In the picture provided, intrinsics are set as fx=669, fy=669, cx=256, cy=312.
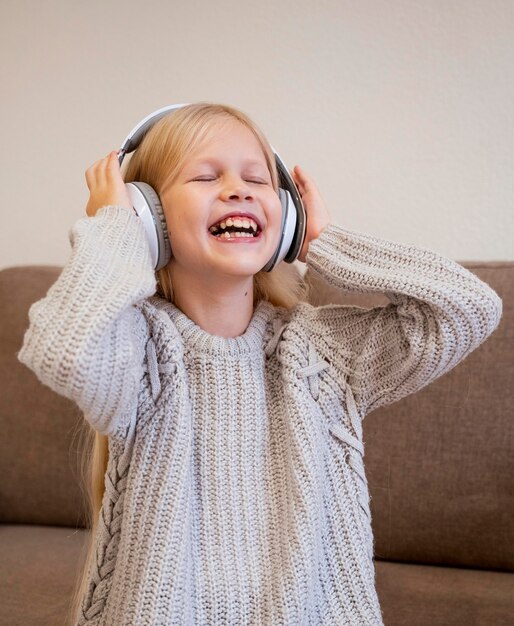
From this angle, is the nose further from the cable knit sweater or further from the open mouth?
the cable knit sweater

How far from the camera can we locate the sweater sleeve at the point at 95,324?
77cm

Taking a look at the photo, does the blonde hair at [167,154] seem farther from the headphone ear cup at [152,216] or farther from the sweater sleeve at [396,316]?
the sweater sleeve at [396,316]

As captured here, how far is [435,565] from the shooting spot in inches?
50.8

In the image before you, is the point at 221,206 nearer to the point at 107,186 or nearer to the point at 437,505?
the point at 107,186

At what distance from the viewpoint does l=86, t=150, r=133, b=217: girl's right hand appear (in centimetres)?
94

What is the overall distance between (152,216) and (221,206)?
3.9 inches

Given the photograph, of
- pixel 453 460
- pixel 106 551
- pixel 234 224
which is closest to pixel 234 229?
pixel 234 224

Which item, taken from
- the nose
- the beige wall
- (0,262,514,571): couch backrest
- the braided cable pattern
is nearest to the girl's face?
the nose

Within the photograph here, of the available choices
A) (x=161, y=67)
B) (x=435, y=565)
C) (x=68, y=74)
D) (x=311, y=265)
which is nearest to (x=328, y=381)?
(x=311, y=265)

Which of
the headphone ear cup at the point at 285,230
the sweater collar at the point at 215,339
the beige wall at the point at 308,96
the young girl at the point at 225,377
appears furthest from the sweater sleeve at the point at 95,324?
the beige wall at the point at 308,96

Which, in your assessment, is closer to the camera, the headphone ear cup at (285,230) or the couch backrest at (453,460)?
the headphone ear cup at (285,230)

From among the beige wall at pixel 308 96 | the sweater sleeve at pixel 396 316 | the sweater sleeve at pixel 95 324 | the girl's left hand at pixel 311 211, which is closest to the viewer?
the sweater sleeve at pixel 95 324

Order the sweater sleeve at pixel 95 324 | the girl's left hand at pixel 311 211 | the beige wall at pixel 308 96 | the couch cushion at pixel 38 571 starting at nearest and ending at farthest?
the sweater sleeve at pixel 95 324
the girl's left hand at pixel 311 211
the couch cushion at pixel 38 571
the beige wall at pixel 308 96

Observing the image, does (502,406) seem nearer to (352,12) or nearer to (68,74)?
(352,12)
